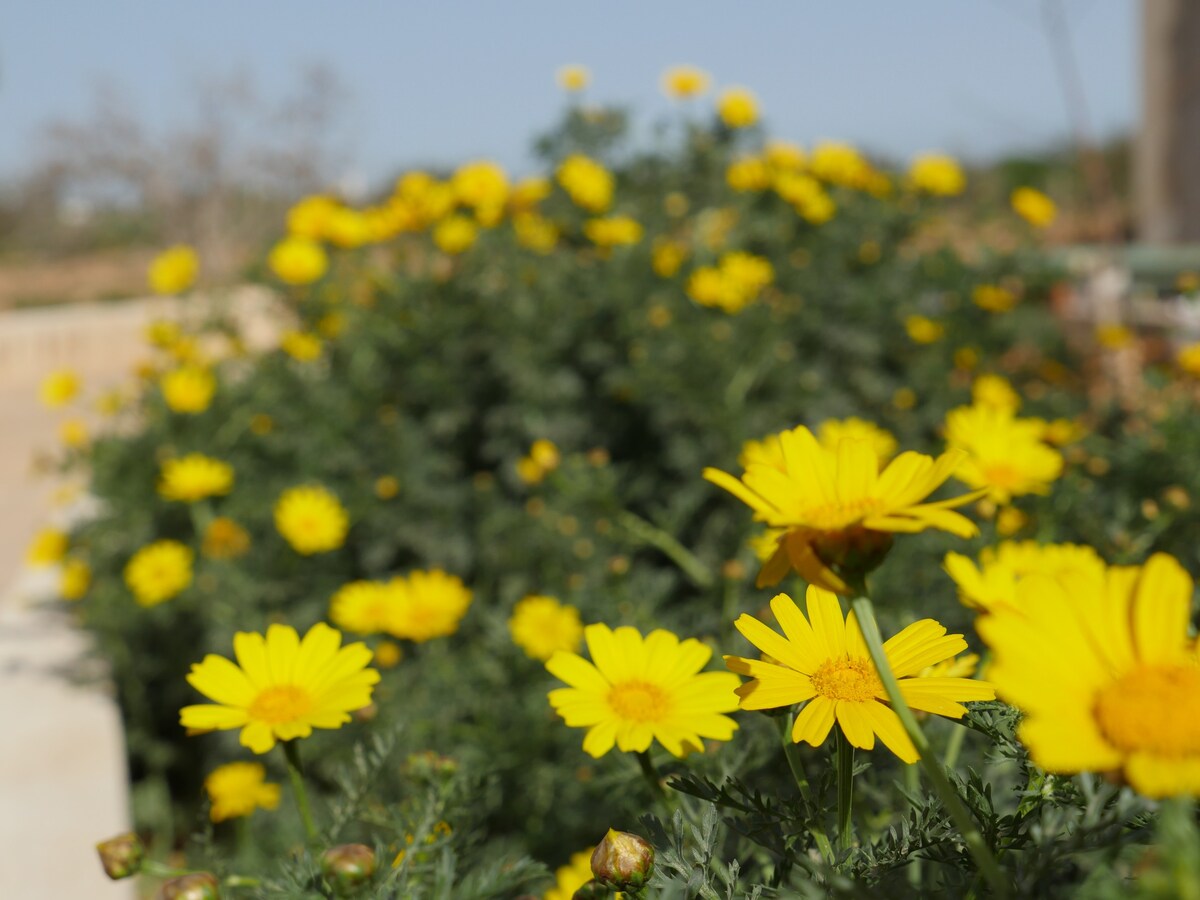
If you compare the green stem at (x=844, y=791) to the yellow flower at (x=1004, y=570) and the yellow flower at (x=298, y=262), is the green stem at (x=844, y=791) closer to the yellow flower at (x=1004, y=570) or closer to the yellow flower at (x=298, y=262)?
the yellow flower at (x=1004, y=570)

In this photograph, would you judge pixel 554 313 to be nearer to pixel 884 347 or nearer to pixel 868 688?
pixel 884 347

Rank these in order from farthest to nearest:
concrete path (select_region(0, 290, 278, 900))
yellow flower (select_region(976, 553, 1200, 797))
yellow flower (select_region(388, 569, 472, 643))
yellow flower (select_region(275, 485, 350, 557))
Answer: yellow flower (select_region(275, 485, 350, 557)) < concrete path (select_region(0, 290, 278, 900)) < yellow flower (select_region(388, 569, 472, 643)) < yellow flower (select_region(976, 553, 1200, 797))

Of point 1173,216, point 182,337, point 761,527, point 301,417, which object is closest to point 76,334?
point 182,337

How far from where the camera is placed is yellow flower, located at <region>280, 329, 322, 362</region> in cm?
332

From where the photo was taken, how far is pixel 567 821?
1469mm

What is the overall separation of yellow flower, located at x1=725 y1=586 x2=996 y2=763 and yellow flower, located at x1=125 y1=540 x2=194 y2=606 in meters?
2.22

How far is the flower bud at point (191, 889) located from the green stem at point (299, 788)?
72 mm

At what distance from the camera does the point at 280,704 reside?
79 cm

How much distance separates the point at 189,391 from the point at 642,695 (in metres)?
2.58

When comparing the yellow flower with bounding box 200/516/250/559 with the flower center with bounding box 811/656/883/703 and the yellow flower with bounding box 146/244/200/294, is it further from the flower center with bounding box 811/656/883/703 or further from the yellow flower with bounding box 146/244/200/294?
the flower center with bounding box 811/656/883/703

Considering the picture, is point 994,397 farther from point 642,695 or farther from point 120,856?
point 120,856

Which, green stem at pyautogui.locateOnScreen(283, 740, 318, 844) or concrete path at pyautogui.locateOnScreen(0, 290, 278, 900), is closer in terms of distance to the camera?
green stem at pyautogui.locateOnScreen(283, 740, 318, 844)

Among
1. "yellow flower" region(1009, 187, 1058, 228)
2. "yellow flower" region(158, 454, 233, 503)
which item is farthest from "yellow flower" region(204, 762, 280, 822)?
"yellow flower" region(1009, 187, 1058, 228)

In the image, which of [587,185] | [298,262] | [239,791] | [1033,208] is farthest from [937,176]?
[239,791]
